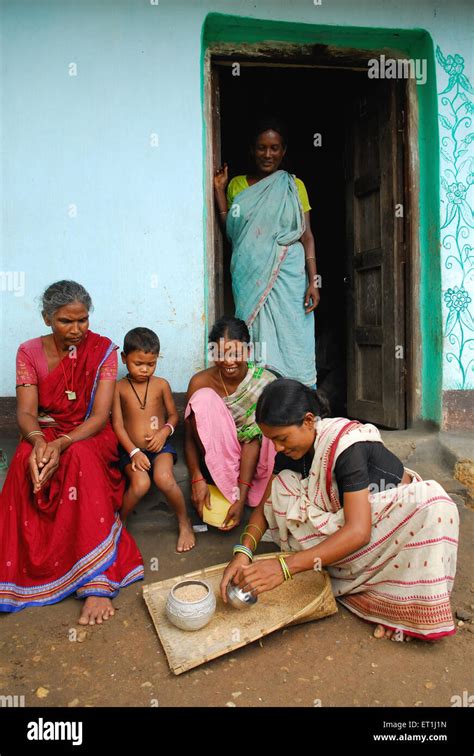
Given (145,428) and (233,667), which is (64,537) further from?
(233,667)

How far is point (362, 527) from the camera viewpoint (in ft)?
6.84

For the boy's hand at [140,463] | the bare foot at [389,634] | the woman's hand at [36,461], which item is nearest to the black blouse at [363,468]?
the bare foot at [389,634]

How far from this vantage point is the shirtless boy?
296cm

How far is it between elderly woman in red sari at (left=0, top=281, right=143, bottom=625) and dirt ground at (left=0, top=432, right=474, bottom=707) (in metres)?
0.11

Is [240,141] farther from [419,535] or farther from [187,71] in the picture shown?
[419,535]

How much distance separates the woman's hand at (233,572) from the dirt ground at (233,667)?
23cm

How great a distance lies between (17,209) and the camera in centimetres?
348

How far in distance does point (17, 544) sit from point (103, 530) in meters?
0.39

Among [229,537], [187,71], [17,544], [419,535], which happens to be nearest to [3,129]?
[187,71]

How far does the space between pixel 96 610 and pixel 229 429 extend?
1159 millimetres

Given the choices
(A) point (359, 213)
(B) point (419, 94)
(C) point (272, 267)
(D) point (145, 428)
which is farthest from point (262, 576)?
(B) point (419, 94)

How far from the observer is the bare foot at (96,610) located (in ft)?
7.65

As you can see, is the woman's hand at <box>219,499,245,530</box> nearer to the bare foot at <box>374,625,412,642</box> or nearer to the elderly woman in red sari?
the elderly woman in red sari

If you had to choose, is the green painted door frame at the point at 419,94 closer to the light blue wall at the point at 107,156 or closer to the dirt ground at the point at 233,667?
the light blue wall at the point at 107,156
